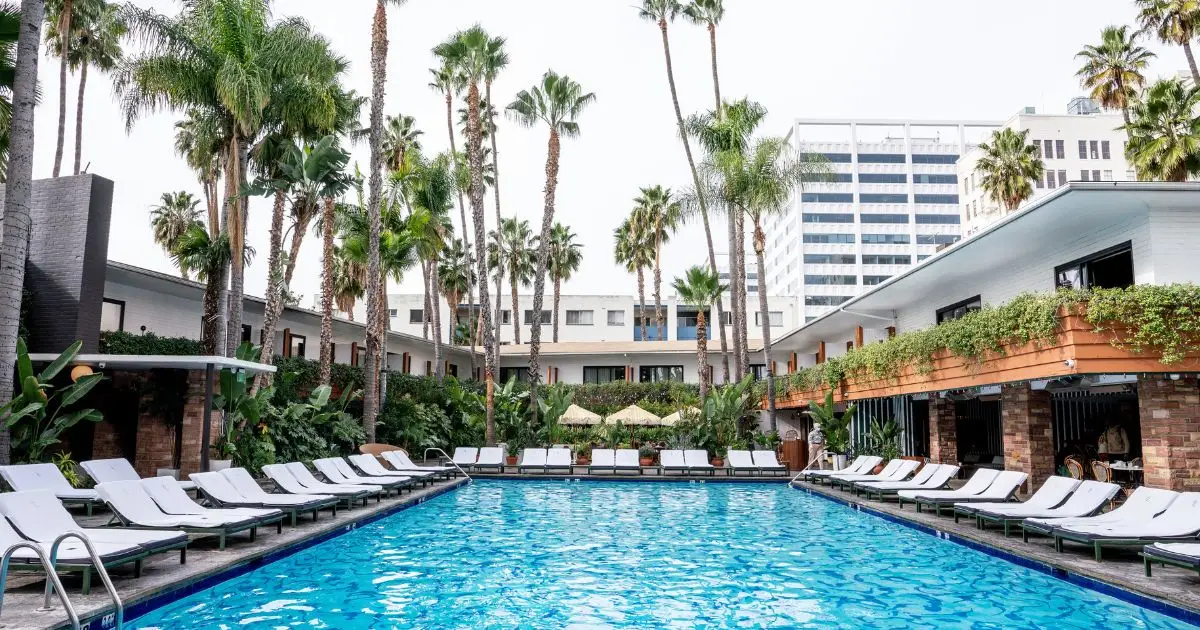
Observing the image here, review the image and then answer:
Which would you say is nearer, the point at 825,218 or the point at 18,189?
the point at 18,189

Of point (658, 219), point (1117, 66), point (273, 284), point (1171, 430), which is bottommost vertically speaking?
point (1171, 430)

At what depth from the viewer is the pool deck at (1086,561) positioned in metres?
7.62

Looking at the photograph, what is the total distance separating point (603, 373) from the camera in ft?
134

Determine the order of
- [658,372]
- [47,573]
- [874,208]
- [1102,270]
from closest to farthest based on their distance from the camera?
[47,573] < [1102,270] < [658,372] < [874,208]

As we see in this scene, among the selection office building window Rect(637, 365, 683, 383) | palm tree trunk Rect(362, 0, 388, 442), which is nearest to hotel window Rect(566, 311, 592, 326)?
office building window Rect(637, 365, 683, 383)

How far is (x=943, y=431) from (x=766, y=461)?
4795 mm

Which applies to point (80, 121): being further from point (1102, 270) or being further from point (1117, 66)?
point (1117, 66)

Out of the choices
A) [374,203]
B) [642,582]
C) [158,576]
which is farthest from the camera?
[374,203]

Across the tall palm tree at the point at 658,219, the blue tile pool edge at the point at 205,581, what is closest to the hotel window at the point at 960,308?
the blue tile pool edge at the point at 205,581

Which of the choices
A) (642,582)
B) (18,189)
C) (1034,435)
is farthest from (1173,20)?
(18,189)

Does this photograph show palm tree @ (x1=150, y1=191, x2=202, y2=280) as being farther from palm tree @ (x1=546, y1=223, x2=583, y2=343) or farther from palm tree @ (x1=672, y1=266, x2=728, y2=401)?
palm tree @ (x1=672, y1=266, x2=728, y2=401)

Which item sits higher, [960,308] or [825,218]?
[825,218]

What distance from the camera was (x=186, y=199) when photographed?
42.6m

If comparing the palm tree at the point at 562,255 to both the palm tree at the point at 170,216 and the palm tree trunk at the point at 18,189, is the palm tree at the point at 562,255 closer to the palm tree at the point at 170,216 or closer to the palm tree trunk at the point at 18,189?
the palm tree at the point at 170,216
